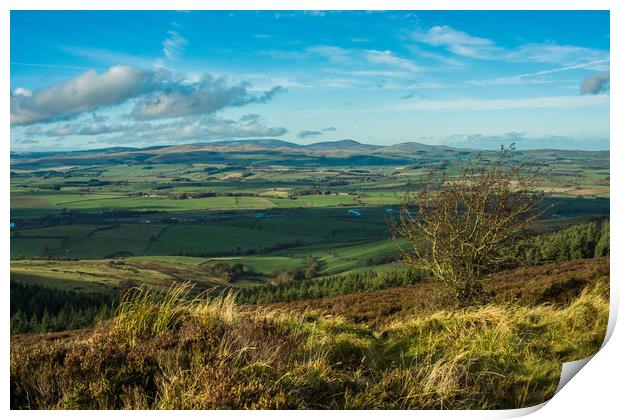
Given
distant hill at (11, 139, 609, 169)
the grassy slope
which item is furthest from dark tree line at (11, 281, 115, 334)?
the grassy slope

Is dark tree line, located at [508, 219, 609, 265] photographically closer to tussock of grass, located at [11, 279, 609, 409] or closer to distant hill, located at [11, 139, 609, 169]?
distant hill, located at [11, 139, 609, 169]

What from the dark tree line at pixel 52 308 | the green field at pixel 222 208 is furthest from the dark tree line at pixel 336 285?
the dark tree line at pixel 52 308

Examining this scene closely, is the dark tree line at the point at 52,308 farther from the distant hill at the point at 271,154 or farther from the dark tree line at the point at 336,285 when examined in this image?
the dark tree line at the point at 336,285

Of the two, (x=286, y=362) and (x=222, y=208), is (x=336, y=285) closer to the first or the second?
(x=222, y=208)

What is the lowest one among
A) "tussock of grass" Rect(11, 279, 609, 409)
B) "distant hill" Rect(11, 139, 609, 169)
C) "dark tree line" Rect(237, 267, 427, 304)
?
"dark tree line" Rect(237, 267, 427, 304)

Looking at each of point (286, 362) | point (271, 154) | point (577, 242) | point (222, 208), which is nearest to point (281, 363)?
point (286, 362)
